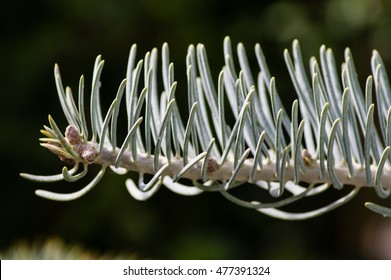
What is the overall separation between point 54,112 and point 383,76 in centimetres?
86

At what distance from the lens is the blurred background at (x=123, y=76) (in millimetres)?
1073

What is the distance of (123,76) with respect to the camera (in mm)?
1099

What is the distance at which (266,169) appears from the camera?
289mm

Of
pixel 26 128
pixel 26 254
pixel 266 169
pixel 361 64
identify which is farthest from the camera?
pixel 361 64

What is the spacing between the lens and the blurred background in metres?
1.07

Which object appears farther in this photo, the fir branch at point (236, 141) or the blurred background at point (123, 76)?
the blurred background at point (123, 76)

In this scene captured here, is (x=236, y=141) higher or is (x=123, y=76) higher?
(x=123, y=76)

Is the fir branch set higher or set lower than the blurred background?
lower

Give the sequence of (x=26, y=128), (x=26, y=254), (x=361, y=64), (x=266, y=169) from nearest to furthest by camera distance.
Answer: (x=266, y=169) → (x=26, y=254) → (x=26, y=128) → (x=361, y=64)

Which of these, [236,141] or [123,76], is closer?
[236,141]

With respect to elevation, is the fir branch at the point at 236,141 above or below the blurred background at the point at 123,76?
below

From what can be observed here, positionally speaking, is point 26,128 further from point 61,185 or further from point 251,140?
point 251,140

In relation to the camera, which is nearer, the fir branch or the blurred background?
the fir branch
